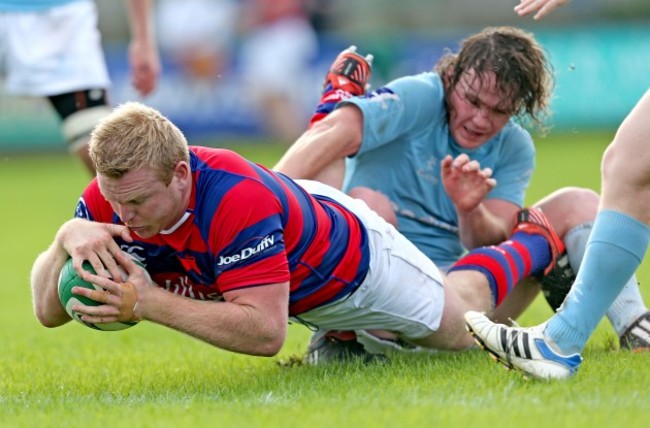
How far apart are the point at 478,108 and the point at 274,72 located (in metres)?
13.6

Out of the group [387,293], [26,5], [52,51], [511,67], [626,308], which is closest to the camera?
[387,293]

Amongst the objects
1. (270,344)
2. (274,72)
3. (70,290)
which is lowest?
(274,72)

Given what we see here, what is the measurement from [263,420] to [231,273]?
2.38 ft

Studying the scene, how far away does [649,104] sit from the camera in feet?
14.2

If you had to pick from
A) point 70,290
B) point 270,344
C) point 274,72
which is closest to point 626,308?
point 270,344

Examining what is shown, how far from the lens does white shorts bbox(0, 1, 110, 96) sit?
25.1ft

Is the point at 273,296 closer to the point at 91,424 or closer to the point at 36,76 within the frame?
the point at 91,424

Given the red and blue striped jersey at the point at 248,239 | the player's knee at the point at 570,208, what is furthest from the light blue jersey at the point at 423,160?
the red and blue striped jersey at the point at 248,239

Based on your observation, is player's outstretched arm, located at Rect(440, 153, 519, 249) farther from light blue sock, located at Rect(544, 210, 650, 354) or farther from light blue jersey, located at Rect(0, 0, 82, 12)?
light blue jersey, located at Rect(0, 0, 82, 12)

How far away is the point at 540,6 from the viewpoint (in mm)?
4430

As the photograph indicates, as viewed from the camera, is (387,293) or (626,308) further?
(626,308)

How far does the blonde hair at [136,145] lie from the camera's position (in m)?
4.36

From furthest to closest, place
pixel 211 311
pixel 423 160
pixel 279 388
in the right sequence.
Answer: pixel 423 160, pixel 279 388, pixel 211 311

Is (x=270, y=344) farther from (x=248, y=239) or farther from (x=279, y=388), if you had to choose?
(x=248, y=239)
